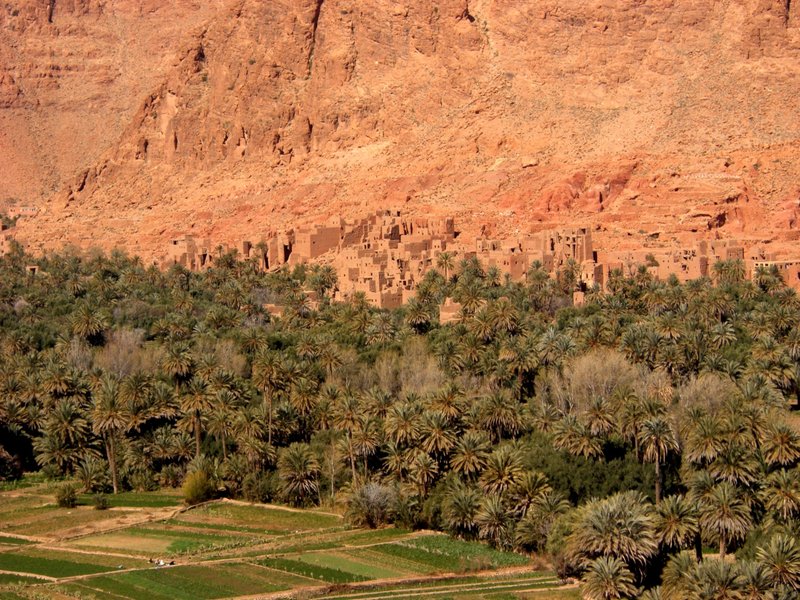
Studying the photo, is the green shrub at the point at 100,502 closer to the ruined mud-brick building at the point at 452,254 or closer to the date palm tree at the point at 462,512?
the date palm tree at the point at 462,512

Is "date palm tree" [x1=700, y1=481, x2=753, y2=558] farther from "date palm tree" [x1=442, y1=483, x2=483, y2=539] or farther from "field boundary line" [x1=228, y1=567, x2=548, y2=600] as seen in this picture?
"date palm tree" [x1=442, y1=483, x2=483, y2=539]

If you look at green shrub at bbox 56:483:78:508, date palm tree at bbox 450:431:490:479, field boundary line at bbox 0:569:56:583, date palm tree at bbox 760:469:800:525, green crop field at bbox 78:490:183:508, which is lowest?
field boundary line at bbox 0:569:56:583

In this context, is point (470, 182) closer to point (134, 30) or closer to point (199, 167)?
point (199, 167)

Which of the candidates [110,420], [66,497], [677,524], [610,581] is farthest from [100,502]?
[677,524]

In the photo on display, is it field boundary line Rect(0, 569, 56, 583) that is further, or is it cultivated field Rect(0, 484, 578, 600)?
field boundary line Rect(0, 569, 56, 583)

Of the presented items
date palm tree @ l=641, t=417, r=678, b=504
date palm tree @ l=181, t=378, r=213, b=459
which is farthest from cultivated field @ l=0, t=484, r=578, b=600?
date palm tree @ l=641, t=417, r=678, b=504

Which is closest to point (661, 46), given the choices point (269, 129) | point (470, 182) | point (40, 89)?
point (470, 182)
